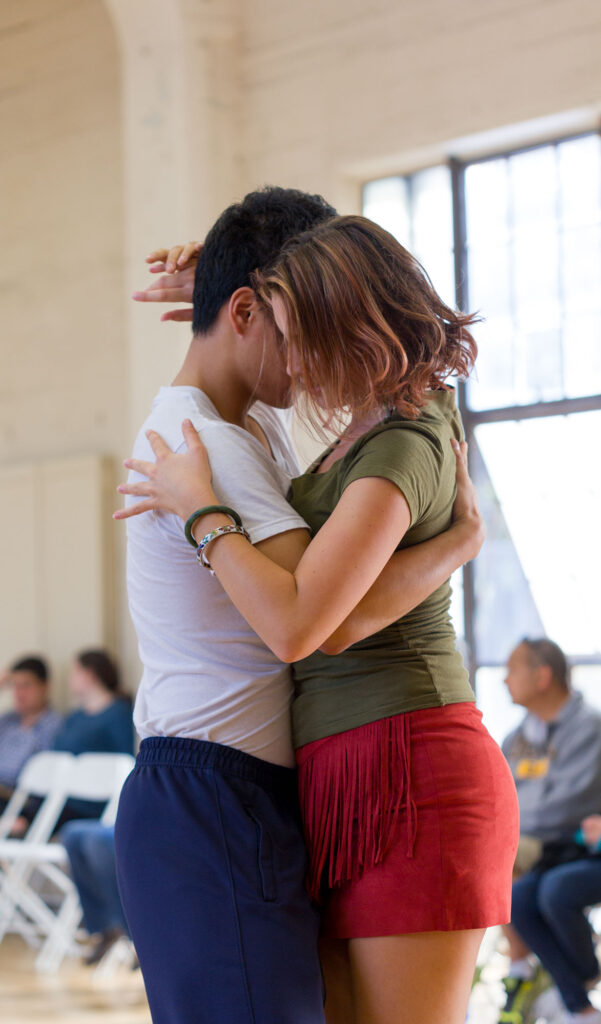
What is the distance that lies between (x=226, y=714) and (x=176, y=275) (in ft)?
2.40

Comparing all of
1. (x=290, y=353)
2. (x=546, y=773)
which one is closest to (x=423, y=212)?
(x=546, y=773)

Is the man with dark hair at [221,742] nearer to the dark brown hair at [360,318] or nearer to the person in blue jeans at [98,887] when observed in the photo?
the dark brown hair at [360,318]

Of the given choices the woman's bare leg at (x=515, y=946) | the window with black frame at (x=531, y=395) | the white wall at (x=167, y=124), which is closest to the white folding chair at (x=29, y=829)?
the white wall at (x=167, y=124)

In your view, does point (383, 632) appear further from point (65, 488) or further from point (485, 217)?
point (65, 488)

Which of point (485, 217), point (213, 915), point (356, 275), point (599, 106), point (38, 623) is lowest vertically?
point (38, 623)

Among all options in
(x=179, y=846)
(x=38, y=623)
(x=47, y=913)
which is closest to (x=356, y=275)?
(x=179, y=846)

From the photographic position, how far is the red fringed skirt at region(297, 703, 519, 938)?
1.35 m

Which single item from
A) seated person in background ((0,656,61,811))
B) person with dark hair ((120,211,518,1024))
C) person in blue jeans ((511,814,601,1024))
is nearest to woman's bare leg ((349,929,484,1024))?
person with dark hair ((120,211,518,1024))

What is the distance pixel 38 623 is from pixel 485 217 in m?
3.45

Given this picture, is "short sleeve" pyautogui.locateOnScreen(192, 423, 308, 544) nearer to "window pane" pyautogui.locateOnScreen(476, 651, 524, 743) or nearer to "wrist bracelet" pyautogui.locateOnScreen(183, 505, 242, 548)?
"wrist bracelet" pyautogui.locateOnScreen(183, 505, 242, 548)

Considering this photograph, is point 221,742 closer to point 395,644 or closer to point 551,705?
point 395,644

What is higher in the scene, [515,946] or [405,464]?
[405,464]

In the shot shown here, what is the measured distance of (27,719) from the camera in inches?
247

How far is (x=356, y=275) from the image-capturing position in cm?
136
